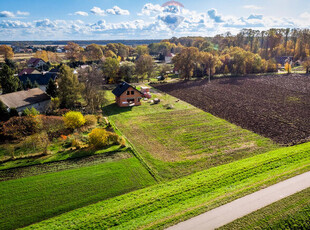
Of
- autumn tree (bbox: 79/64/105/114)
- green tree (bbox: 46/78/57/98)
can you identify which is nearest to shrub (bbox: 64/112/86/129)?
autumn tree (bbox: 79/64/105/114)

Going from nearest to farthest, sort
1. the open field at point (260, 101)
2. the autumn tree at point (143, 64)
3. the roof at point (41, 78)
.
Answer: the open field at point (260, 101) < the roof at point (41, 78) < the autumn tree at point (143, 64)

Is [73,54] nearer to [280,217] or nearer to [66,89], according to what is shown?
[66,89]

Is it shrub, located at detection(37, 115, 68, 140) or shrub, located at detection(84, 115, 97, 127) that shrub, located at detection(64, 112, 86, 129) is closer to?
shrub, located at detection(37, 115, 68, 140)

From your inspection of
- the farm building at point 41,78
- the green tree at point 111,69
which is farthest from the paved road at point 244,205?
the green tree at point 111,69

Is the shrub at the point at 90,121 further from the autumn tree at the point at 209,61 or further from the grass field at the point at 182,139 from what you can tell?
the autumn tree at the point at 209,61

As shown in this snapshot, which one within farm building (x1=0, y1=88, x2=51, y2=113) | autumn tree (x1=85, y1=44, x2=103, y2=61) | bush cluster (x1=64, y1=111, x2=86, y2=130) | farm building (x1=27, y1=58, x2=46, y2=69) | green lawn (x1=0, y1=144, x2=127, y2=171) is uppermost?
autumn tree (x1=85, y1=44, x2=103, y2=61)
